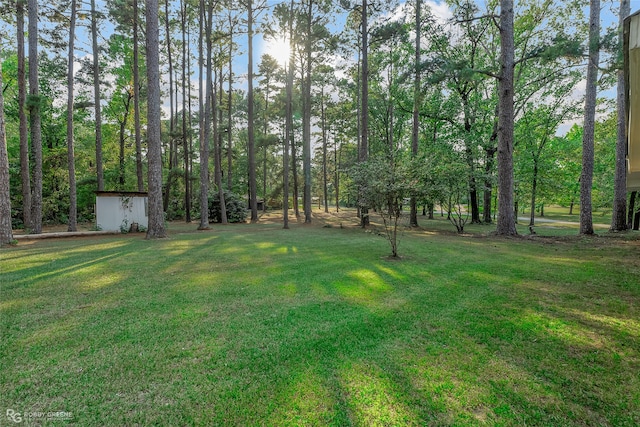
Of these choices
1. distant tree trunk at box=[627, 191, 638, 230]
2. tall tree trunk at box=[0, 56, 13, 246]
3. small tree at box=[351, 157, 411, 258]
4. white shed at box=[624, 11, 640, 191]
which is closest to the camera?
white shed at box=[624, 11, 640, 191]

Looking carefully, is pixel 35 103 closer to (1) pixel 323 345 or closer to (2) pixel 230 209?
(2) pixel 230 209

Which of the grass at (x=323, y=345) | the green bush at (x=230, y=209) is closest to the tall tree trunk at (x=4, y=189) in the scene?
the grass at (x=323, y=345)

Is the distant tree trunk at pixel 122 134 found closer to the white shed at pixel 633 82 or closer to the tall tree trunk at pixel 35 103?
the tall tree trunk at pixel 35 103

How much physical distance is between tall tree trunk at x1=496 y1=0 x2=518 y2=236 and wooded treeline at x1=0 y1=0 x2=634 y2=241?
0.04 metres

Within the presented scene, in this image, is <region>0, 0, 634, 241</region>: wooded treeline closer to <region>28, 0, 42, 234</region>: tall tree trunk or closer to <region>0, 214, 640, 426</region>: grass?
<region>28, 0, 42, 234</region>: tall tree trunk

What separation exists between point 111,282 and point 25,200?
12201 mm

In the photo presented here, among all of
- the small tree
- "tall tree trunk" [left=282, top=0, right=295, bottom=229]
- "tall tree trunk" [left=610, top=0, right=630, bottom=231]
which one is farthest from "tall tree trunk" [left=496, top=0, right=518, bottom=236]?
"tall tree trunk" [left=282, top=0, right=295, bottom=229]

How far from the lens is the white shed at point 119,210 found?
13117 mm

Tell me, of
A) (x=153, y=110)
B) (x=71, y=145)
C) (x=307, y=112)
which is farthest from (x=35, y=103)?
(x=307, y=112)

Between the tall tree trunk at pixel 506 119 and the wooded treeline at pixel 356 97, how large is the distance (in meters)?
0.04

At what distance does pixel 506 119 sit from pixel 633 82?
8.23 meters

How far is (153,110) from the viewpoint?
9.79 m

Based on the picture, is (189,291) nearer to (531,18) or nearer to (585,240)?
(585,240)

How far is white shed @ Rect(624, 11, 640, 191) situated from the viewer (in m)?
2.06
